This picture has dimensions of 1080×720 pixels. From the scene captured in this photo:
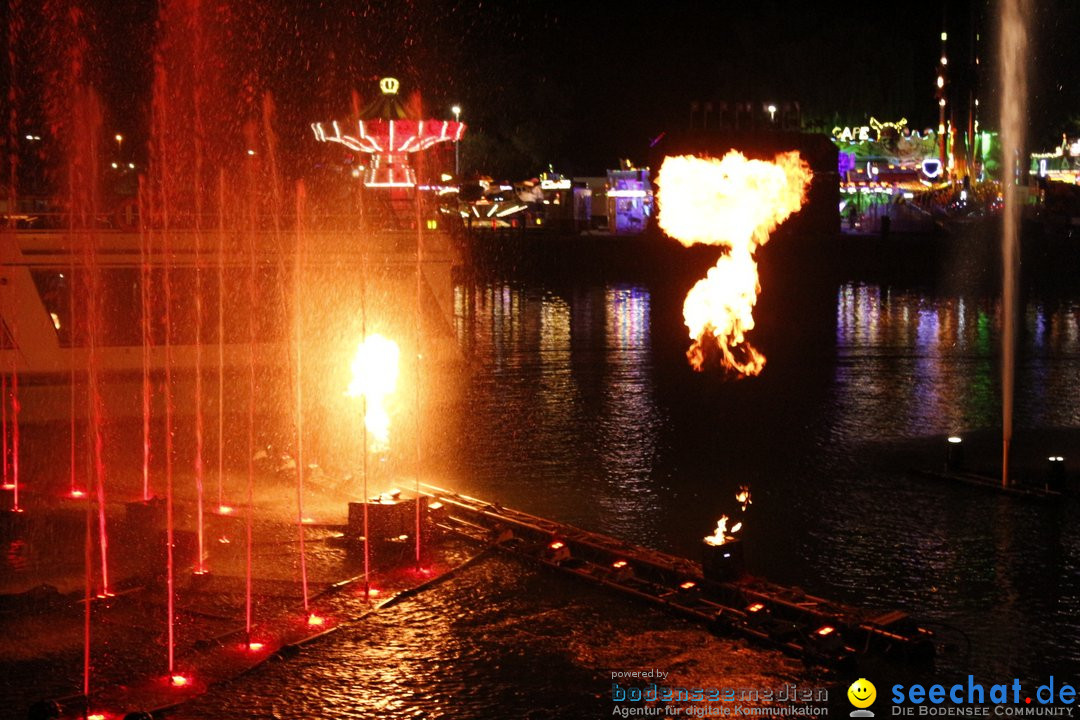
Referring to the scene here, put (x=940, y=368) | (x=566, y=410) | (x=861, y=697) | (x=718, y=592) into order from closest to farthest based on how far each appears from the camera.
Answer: (x=861, y=697), (x=718, y=592), (x=566, y=410), (x=940, y=368)

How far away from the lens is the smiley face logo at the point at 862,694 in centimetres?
637

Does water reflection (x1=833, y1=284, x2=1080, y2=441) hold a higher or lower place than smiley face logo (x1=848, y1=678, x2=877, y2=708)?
higher

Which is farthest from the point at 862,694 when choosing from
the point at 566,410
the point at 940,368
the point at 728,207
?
the point at 940,368

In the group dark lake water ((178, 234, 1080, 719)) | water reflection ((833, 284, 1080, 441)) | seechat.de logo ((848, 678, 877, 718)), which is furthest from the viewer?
water reflection ((833, 284, 1080, 441))

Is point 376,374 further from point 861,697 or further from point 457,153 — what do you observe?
point 457,153

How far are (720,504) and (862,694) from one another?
4303 mm

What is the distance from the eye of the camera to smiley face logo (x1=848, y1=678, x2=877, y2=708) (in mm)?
6367

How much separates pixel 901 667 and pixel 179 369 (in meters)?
14.2

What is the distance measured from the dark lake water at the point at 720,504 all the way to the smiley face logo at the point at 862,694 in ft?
1.15

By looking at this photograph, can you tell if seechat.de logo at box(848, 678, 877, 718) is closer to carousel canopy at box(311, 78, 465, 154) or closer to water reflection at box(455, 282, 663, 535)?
water reflection at box(455, 282, 663, 535)

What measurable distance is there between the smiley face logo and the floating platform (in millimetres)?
346

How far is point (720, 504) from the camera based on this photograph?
35.0 ft

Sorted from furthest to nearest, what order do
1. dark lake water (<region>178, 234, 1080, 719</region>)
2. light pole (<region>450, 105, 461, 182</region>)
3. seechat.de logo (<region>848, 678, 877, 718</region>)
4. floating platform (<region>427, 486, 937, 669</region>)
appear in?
light pole (<region>450, 105, 461, 182</region>) → floating platform (<region>427, 486, 937, 669</region>) → dark lake water (<region>178, 234, 1080, 719</region>) → seechat.de logo (<region>848, 678, 877, 718</region>)

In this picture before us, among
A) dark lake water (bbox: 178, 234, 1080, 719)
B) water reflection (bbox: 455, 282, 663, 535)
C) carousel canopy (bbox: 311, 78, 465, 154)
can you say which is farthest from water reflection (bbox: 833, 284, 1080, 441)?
carousel canopy (bbox: 311, 78, 465, 154)
